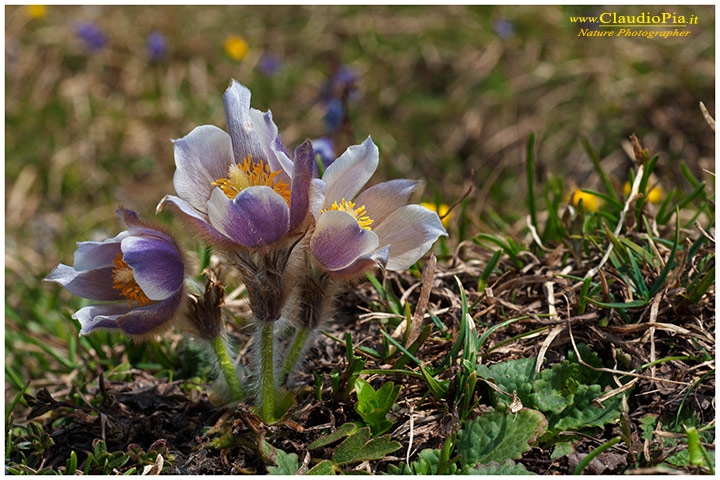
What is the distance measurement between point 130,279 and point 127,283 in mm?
24

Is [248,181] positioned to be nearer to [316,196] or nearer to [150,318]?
[316,196]

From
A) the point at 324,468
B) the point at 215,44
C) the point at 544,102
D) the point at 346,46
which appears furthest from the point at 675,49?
the point at 324,468

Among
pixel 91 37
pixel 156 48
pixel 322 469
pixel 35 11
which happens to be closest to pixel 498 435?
pixel 322 469

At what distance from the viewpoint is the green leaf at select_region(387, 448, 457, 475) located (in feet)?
5.61

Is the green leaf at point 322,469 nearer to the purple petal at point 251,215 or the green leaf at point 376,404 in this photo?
the green leaf at point 376,404

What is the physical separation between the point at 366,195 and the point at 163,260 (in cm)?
57

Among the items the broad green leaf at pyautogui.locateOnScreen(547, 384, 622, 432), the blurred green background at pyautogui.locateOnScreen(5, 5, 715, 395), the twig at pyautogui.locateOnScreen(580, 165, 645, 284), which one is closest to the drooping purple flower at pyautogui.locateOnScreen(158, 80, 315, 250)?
the broad green leaf at pyautogui.locateOnScreen(547, 384, 622, 432)

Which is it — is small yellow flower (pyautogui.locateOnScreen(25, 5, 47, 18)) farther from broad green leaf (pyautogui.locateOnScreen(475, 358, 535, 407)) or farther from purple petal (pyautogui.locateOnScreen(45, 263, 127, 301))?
broad green leaf (pyautogui.locateOnScreen(475, 358, 535, 407))

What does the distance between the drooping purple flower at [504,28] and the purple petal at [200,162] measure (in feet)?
13.1

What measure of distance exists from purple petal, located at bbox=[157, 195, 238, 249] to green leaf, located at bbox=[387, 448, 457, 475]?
0.73 m

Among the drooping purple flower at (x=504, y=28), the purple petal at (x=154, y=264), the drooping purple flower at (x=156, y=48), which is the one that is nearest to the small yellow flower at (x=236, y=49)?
the drooping purple flower at (x=156, y=48)

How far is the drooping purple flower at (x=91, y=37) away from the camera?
5.68 meters

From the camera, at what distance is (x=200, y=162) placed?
1769 millimetres

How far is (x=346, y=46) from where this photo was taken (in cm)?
565
